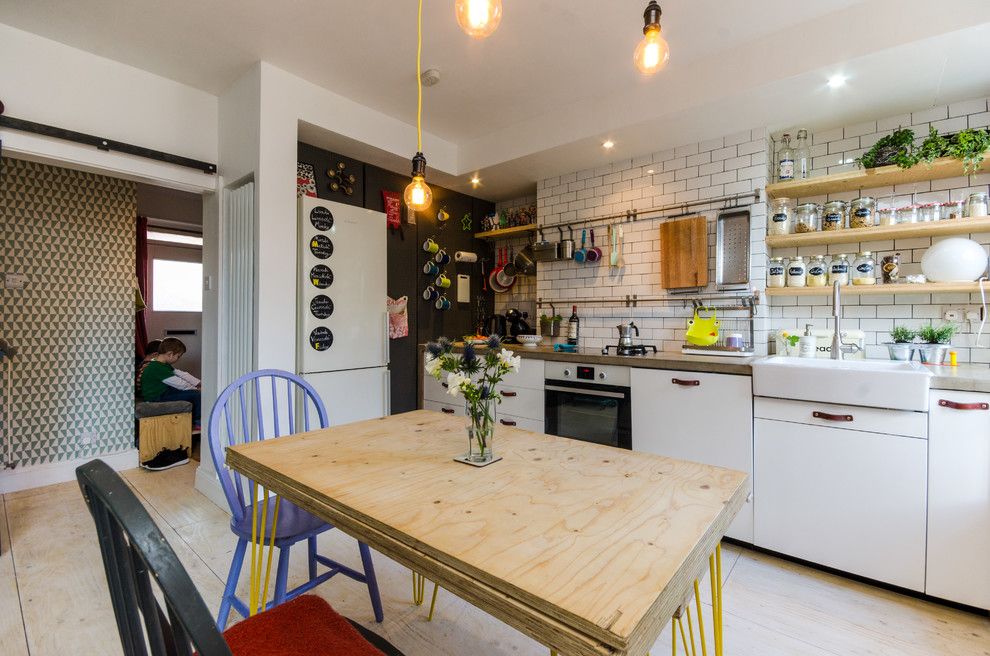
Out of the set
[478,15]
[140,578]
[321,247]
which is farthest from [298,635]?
[321,247]

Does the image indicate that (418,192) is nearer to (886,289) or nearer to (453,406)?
(453,406)

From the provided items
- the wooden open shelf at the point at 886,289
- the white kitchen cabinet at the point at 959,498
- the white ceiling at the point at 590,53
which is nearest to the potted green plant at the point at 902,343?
the wooden open shelf at the point at 886,289

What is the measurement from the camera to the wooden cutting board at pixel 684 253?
10.3 feet

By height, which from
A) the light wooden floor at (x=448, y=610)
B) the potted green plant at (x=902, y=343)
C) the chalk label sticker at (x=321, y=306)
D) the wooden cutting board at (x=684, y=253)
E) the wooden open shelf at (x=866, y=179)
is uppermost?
the wooden open shelf at (x=866, y=179)

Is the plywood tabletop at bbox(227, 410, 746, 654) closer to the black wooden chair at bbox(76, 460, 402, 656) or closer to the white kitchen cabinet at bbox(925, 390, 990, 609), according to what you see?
the black wooden chair at bbox(76, 460, 402, 656)

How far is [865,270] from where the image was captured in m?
2.66

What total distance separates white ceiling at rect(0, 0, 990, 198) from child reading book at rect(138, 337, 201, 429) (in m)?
2.48

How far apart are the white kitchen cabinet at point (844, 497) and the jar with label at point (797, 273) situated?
0.96 m

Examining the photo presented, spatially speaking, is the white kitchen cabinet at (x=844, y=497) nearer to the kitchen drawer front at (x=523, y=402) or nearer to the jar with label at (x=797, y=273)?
the jar with label at (x=797, y=273)

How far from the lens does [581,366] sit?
9.91 feet

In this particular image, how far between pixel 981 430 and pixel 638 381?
1.43 meters

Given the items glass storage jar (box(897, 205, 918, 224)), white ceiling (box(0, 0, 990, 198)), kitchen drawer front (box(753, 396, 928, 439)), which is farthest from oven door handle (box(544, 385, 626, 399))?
glass storage jar (box(897, 205, 918, 224))

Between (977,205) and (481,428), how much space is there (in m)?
2.82

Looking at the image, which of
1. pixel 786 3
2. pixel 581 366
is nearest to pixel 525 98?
pixel 786 3
